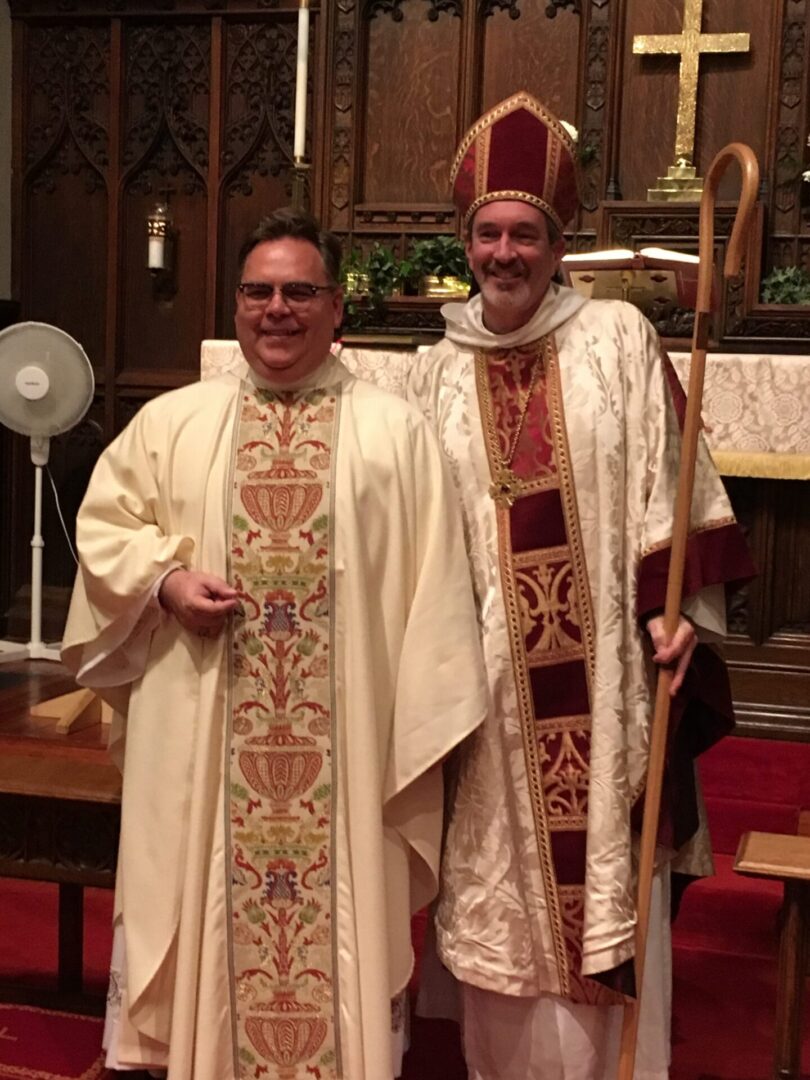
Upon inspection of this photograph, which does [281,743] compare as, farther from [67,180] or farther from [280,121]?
[67,180]

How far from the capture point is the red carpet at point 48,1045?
324 centimetres

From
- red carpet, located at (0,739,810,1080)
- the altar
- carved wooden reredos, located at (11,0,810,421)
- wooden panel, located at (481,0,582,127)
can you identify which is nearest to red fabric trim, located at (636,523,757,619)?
red carpet, located at (0,739,810,1080)

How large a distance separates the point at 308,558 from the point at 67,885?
1.42m

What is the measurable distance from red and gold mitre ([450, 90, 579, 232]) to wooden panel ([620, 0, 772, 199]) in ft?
11.1

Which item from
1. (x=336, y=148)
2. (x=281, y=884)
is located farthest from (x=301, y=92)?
(x=281, y=884)

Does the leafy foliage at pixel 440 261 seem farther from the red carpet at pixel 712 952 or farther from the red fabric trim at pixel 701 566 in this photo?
the red fabric trim at pixel 701 566

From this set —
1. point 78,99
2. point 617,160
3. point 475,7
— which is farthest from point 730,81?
point 78,99

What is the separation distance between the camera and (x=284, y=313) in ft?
8.78

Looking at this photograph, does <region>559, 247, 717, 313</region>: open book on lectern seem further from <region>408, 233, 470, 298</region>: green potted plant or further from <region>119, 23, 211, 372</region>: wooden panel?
<region>119, 23, 211, 372</region>: wooden panel

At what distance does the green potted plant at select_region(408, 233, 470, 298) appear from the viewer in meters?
5.86

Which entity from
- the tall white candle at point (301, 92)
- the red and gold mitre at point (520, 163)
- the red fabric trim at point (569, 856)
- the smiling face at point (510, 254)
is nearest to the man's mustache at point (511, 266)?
the smiling face at point (510, 254)

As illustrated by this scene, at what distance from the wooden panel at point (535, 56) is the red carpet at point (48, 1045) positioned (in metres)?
4.56

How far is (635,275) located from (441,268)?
4.12 feet

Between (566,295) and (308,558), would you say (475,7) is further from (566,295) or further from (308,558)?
(308,558)
